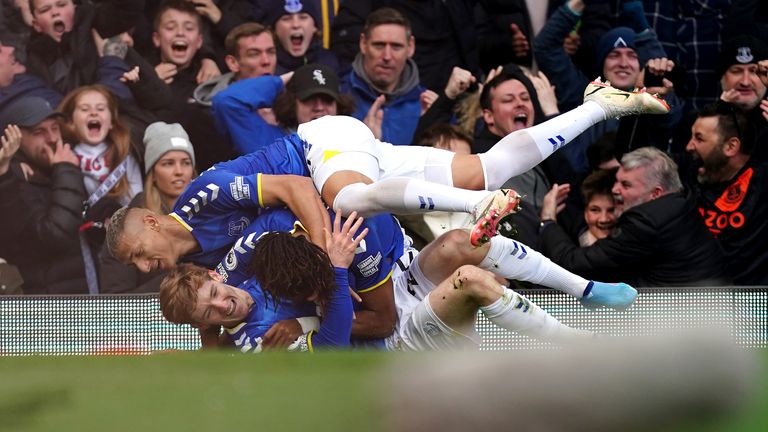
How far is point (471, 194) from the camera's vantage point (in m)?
4.08

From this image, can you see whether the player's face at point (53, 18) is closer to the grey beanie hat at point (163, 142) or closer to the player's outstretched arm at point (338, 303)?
the grey beanie hat at point (163, 142)

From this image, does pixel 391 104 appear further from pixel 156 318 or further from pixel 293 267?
pixel 156 318

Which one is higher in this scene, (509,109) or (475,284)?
(509,109)

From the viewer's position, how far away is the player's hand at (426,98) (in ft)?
18.7

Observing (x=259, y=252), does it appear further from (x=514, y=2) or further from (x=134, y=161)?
(x=514, y=2)

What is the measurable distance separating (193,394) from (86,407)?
11.0 inches

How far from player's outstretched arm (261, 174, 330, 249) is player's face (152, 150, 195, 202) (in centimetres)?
100

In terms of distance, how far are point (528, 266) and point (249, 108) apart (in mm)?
1788

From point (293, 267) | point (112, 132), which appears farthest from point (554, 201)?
point (112, 132)

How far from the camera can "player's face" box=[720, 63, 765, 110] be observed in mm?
5611

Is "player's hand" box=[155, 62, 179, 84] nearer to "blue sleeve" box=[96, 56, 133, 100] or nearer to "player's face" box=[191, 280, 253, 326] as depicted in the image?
"blue sleeve" box=[96, 56, 133, 100]

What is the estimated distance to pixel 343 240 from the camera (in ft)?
14.9

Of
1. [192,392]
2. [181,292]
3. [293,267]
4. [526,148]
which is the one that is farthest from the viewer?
[181,292]

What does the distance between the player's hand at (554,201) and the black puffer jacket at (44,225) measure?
Answer: 2.30 metres
